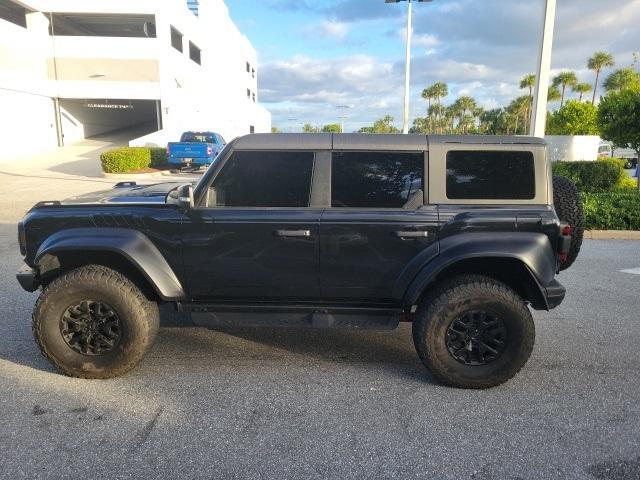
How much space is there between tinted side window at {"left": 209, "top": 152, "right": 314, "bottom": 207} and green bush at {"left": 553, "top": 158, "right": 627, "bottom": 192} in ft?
34.1

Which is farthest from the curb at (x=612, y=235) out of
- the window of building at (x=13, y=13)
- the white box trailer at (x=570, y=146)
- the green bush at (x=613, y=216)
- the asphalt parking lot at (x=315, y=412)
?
the window of building at (x=13, y=13)

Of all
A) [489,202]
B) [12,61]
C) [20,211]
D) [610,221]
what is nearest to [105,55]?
[12,61]

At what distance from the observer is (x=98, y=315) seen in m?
3.40

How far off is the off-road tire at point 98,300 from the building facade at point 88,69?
2384 centimetres

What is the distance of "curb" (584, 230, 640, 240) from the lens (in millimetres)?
8391

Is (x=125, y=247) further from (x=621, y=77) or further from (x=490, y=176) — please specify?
(x=621, y=77)

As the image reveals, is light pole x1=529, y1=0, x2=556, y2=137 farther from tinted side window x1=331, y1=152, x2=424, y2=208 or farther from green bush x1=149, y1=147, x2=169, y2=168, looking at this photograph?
green bush x1=149, y1=147, x2=169, y2=168

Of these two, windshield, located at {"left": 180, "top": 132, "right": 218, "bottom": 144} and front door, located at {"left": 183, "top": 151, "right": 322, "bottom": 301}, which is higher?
windshield, located at {"left": 180, "top": 132, "right": 218, "bottom": 144}

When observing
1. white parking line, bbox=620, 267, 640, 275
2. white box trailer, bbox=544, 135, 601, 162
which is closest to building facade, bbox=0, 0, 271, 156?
white box trailer, bbox=544, 135, 601, 162

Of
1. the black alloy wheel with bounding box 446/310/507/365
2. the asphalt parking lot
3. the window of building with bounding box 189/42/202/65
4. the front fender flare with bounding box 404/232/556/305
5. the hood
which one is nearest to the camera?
the asphalt parking lot

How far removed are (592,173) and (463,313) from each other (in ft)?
34.8

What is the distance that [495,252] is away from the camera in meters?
3.20

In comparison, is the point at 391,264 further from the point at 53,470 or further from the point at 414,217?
the point at 53,470

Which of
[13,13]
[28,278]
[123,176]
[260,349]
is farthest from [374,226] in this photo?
[13,13]
